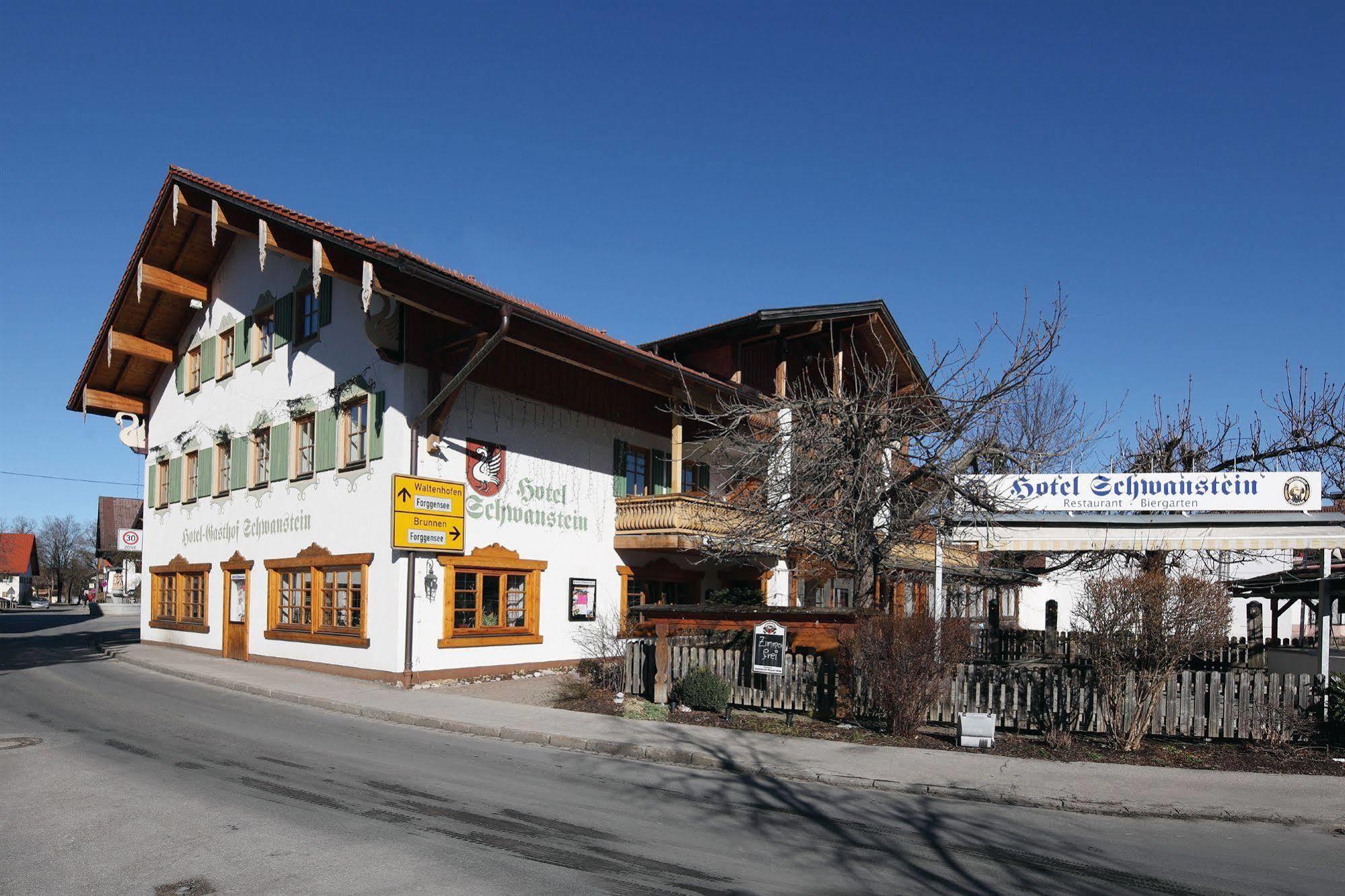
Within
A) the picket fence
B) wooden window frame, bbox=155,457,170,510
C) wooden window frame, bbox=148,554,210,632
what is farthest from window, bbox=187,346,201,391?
the picket fence

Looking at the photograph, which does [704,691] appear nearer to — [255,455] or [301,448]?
[301,448]

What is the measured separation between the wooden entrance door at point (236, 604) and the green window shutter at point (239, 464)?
1.76m

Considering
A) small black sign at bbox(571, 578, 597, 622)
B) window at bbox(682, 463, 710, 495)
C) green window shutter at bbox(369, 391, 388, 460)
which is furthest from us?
window at bbox(682, 463, 710, 495)

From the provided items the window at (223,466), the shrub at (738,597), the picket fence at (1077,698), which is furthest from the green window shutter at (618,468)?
the window at (223,466)

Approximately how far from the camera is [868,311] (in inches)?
1026

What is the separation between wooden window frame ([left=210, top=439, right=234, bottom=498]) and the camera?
2544cm

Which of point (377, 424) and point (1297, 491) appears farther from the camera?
point (377, 424)

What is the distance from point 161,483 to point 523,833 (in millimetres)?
25797

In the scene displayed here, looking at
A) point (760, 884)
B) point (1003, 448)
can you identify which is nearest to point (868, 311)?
point (1003, 448)

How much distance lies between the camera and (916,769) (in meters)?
11.0

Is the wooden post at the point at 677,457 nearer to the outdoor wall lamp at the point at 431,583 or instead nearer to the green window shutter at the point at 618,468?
the green window shutter at the point at 618,468

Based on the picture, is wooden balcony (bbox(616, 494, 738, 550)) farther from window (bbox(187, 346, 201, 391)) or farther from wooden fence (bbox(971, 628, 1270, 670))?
window (bbox(187, 346, 201, 391))

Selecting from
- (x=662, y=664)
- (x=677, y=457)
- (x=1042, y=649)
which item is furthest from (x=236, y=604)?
(x=1042, y=649)

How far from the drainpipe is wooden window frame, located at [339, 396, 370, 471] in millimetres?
1600
